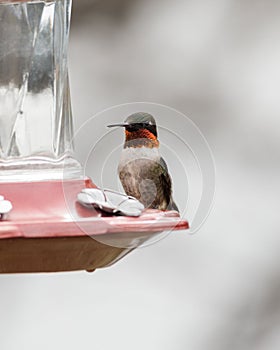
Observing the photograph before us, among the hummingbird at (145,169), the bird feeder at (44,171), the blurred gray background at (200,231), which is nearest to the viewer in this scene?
the bird feeder at (44,171)

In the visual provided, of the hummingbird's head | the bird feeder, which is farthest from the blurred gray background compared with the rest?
the hummingbird's head

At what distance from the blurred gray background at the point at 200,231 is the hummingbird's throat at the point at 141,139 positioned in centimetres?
246

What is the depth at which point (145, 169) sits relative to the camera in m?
1.67

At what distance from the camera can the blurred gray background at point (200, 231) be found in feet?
13.9

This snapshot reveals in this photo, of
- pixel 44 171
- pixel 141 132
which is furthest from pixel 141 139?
pixel 44 171

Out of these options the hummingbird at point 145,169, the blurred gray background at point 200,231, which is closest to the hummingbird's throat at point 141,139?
the hummingbird at point 145,169

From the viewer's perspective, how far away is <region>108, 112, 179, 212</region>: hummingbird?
1660mm

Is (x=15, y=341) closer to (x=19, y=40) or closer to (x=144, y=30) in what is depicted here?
(x=144, y=30)

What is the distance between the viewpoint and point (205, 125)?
421 cm

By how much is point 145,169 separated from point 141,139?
0.05 meters

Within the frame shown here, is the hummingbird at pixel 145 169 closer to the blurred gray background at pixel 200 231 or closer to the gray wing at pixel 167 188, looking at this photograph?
the gray wing at pixel 167 188

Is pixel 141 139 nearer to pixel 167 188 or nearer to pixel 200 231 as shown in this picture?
pixel 167 188

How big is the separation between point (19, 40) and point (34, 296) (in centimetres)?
255

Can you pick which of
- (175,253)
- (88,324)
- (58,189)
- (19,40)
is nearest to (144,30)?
(175,253)
